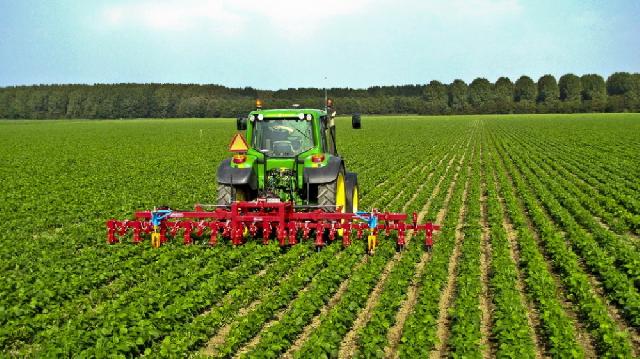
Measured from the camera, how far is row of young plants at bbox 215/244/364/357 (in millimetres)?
6383

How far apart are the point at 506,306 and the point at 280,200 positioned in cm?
470

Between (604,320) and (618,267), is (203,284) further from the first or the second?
(618,267)

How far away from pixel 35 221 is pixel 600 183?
16.1 metres

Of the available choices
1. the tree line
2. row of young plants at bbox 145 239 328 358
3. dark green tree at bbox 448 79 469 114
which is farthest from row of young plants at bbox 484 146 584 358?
dark green tree at bbox 448 79 469 114

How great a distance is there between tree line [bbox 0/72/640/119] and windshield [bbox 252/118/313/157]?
394 feet

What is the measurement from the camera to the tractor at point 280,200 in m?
10.2

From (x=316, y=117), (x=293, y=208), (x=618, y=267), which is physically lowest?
(x=618, y=267)

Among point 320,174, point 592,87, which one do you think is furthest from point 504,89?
point 320,174

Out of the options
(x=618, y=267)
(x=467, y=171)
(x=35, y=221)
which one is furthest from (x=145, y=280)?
(x=467, y=171)

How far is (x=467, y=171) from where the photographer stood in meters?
24.4

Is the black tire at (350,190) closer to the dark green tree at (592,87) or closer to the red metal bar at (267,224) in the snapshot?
the red metal bar at (267,224)

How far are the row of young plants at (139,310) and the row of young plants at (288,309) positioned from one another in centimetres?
84

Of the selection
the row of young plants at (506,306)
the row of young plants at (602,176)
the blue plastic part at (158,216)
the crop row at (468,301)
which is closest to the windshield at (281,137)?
the blue plastic part at (158,216)

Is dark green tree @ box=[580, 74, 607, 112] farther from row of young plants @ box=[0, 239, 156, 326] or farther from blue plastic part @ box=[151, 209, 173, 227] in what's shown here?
row of young plants @ box=[0, 239, 156, 326]
